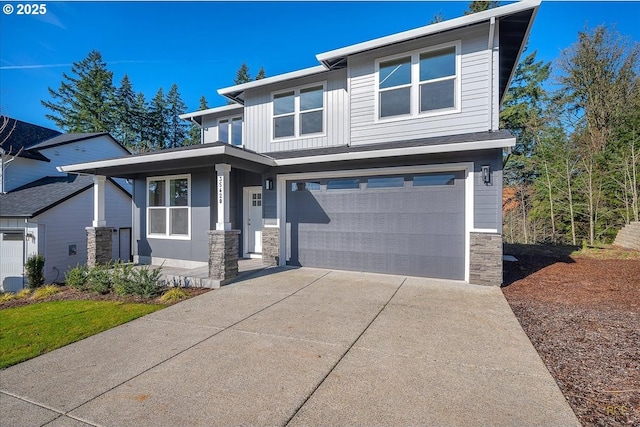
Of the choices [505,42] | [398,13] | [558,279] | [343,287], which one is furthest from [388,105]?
[558,279]

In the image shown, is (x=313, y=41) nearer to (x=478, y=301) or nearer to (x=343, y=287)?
(x=343, y=287)

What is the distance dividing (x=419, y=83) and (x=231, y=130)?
7176 millimetres

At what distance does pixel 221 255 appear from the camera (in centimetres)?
624

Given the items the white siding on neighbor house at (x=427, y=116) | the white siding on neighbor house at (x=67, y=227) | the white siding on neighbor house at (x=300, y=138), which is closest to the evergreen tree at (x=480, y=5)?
the white siding on neighbor house at (x=427, y=116)

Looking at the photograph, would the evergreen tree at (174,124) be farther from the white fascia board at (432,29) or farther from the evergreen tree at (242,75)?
the white fascia board at (432,29)

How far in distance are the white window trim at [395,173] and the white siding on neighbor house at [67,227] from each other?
954 centimetres

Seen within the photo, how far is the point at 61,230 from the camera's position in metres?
11.7

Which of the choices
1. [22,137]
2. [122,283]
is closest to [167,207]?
[122,283]

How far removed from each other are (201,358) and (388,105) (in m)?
6.61

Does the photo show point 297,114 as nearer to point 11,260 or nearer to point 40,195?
point 40,195

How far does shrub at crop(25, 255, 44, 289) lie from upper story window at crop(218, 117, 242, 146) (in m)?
7.57

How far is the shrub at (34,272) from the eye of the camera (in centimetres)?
988

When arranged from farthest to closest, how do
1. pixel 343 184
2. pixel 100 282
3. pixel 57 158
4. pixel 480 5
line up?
pixel 480 5
pixel 57 158
pixel 343 184
pixel 100 282

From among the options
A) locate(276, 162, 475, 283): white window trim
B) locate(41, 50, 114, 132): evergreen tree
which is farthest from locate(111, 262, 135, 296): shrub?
locate(41, 50, 114, 132): evergreen tree
